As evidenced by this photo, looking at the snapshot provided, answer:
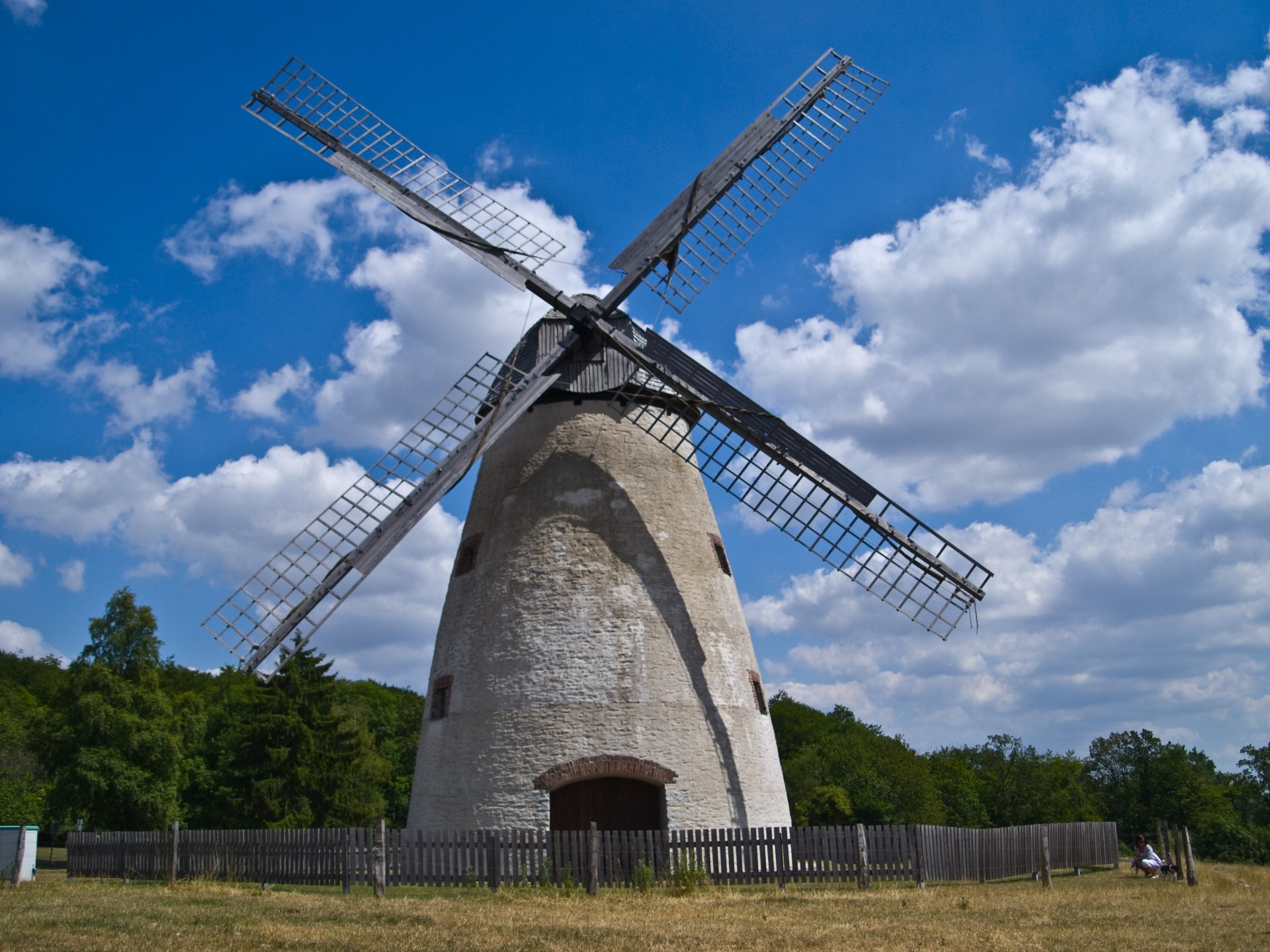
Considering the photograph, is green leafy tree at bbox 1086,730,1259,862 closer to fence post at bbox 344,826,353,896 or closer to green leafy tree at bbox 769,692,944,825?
A: green leafy tree at bbox 769,692,944,825

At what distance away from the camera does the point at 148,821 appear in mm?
32562

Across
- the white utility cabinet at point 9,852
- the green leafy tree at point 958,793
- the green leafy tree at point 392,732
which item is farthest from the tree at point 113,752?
the green leafy tree at point 958,793

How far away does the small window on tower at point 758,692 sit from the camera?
17328 mm

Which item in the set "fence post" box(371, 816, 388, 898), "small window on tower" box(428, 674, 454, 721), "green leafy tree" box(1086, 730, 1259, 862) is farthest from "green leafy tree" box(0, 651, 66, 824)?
"green leafy tree" box(1086, 730, 1259, 862)

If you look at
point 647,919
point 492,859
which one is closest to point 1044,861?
point 647,919

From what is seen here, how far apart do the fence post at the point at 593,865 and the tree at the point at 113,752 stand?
2370 centimetres

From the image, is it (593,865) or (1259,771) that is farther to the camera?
(1259,771)

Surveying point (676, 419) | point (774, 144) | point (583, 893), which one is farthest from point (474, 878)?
point (774, 144)

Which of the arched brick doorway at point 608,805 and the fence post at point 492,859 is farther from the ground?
the arched brick doorway at point 608,805

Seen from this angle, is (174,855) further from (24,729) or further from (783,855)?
(24,729)

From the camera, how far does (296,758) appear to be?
36375mm

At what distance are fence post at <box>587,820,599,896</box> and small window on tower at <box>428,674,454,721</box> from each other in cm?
390

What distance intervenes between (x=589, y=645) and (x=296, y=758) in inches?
971

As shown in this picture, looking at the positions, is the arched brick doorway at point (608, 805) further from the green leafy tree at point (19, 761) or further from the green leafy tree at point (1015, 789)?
the green leafy tree at point (1015, 789)
